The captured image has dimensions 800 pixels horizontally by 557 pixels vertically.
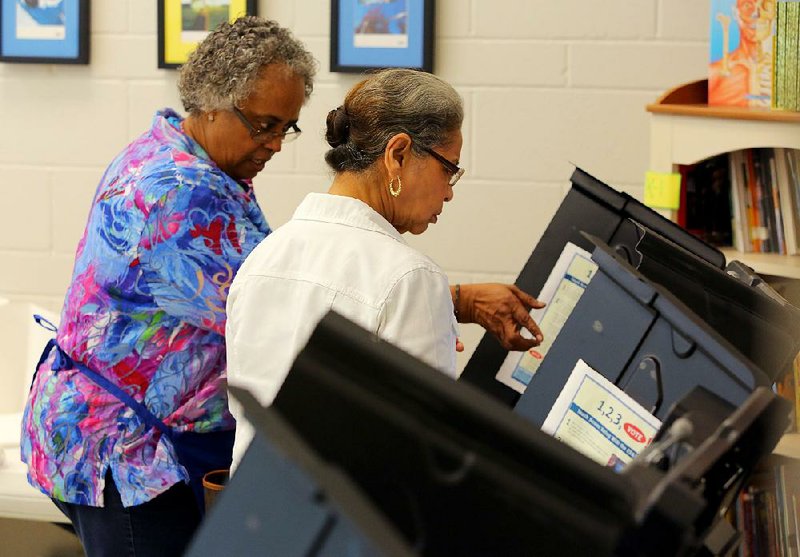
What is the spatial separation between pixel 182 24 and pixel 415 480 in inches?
100.0

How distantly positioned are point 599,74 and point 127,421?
1.59 metres

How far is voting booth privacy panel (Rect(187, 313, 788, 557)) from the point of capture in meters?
0.61

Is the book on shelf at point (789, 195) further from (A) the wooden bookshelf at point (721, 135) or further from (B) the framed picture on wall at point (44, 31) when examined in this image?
(B) the framed picture on wall at point (44, 31)

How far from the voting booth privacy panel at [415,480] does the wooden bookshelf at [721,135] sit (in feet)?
4.72

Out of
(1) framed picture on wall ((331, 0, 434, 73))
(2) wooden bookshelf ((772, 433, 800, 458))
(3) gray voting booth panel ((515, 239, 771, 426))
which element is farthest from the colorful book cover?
(3) gray voting booth panel ((515, 239, 771, 426))

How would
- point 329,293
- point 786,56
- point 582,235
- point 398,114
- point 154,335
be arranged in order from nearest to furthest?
1. point 329,293
2. point 398,114
3. point 582,235
4. point 154,335
5. point 786,56

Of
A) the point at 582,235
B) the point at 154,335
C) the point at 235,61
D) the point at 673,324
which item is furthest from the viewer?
the point at 235,61

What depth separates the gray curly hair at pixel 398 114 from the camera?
1.50 m

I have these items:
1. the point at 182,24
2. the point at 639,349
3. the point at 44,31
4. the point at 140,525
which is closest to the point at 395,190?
the point at 639,349

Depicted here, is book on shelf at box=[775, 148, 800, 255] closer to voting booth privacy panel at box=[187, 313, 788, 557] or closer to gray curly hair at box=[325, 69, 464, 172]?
gray curly hair at box=[325, 69, 464, 172]

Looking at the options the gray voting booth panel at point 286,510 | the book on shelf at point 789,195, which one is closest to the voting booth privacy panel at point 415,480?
the gray voting booth panel at point 286,510

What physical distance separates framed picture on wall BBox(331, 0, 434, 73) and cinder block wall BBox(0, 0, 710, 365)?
44 mm

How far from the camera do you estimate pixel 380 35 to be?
2.89 m

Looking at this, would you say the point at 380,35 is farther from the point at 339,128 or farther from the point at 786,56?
the point at 339,128
